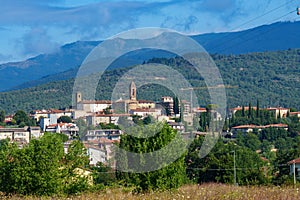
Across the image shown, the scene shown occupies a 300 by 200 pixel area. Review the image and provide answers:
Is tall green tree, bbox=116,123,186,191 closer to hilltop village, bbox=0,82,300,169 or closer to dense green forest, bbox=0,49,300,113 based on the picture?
hilltop village, bbox=0,82,300,169

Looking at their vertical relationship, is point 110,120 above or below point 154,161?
above

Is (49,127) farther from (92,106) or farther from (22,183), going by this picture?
(22,183)

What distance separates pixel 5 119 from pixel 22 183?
6697 cm

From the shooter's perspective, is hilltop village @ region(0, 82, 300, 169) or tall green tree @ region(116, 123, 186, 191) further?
hilltop village @ region(0, 82, 300, 169)

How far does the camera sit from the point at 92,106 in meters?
75.2

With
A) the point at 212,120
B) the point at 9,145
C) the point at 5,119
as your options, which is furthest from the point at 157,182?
the point at 5,119

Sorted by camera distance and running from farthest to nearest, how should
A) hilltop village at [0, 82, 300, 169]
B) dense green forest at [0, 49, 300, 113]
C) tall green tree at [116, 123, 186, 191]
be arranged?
dense green forest at [0, 49, 300, 113] < hilltop village at [0, 82, 300, 169] < tall green tree at [116, 123, 186, 191]

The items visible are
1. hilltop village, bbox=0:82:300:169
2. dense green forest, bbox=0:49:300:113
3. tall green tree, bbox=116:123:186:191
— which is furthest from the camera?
dense green forest, bbox=0:49:300:113

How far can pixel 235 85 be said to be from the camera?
333 feet

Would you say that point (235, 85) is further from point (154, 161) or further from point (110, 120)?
point (154, 161)

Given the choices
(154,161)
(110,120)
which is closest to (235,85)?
(110,120)

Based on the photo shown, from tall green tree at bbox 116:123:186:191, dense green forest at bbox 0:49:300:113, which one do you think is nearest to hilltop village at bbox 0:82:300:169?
dense green forest at bbox 0:49:300:113

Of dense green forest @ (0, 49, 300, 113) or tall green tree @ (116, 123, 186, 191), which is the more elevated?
dense green forest @ (0, 49, 300, 113)

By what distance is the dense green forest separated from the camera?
91.6 m
